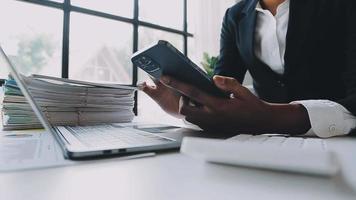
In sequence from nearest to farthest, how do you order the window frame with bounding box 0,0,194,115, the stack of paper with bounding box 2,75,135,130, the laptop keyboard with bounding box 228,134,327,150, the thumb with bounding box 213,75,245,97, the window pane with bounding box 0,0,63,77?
the laptop keyboard with bounding box 228,134,327,150 → the thumb with bounding box 213,75,245,97 → the stack of paper with bounding box 2,75,135,130 → the window pane with bounding box 0,0,63,77 → the window frame with bounding box 0,0,194,115

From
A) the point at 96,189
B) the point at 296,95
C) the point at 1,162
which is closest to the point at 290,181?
the point at 96,189

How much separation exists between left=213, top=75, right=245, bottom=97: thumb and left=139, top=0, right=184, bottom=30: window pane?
7.99 feet

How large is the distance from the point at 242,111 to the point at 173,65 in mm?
162

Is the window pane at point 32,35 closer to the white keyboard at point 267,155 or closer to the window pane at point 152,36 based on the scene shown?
the window pane at point 152,36

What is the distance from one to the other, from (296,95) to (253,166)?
2.72ft

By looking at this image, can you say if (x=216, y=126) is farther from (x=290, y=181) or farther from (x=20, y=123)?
(x=20, y=123)

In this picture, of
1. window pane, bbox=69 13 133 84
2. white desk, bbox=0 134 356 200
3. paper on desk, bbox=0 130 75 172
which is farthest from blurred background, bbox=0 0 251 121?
white desk, bbox=0 134 356 200

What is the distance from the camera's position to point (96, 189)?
217 millimetres

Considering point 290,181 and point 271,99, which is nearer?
point 290,181

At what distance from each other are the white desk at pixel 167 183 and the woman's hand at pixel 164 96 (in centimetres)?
47

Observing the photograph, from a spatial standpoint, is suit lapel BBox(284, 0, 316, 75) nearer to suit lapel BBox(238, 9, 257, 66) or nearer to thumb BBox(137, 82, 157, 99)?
suit lapel BBox(238, 9, 257, 66)

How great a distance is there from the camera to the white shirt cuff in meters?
0.55

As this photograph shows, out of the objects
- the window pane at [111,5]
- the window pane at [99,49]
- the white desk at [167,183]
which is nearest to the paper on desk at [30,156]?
the white desk at [167,183]

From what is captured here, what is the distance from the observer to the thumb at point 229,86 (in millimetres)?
510
